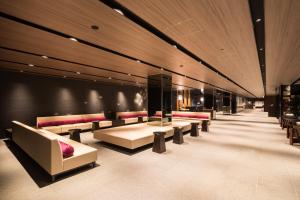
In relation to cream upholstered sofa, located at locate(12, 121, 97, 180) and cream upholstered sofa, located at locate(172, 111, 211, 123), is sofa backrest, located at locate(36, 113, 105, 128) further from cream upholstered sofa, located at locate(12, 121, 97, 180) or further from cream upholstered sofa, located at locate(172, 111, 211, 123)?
cream upholstered sofa, located at locate(172, 111, 211, 123)

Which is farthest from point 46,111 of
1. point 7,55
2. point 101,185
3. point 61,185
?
point 101,185

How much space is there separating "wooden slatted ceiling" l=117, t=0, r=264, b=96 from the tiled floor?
131 inches

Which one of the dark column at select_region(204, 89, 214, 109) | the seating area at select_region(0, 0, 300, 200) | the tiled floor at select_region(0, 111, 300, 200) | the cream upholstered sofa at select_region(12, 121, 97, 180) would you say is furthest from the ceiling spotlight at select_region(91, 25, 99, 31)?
the dark column at select_region(204, 89, 214, 109)

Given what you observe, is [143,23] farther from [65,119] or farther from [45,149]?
[65,119]

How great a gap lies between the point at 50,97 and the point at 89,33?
273 inches

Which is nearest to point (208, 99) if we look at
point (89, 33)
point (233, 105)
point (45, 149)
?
point (233, 105)

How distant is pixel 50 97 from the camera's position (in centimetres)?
903

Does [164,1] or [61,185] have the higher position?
[164,1]

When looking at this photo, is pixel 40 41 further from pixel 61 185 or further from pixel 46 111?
pixel 46 111

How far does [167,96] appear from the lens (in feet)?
34.7

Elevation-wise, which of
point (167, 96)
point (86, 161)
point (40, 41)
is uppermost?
point (40, 41)

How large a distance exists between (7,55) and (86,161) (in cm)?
439

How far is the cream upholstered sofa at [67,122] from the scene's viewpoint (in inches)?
318

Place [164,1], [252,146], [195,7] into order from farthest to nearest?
[252,146]
[195,7]
[164,1]
